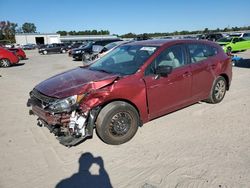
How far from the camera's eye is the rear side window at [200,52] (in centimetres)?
518

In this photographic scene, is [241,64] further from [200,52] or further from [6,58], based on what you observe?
[6,58]

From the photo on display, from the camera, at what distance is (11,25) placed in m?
116

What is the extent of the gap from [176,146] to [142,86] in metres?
1.19

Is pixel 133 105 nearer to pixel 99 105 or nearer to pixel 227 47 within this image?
pixel 99 105

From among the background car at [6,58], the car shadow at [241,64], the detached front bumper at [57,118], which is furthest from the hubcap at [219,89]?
the background car at [6,58]

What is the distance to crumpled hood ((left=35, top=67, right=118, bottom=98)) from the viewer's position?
3.84 m

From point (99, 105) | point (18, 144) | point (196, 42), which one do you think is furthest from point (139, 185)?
point (196, 42)

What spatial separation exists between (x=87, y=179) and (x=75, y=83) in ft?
5.47

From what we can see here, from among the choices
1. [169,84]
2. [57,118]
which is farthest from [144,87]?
[57,118]

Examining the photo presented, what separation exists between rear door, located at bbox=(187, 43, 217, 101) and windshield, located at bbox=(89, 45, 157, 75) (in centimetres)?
107

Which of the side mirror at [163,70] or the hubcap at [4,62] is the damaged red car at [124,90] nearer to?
the side mirror at [163,70]

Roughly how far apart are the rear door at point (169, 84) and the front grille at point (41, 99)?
171cm

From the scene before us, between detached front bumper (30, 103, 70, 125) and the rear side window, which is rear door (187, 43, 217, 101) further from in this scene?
detached front bumper (30, 103, 70, 125)

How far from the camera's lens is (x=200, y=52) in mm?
5418
